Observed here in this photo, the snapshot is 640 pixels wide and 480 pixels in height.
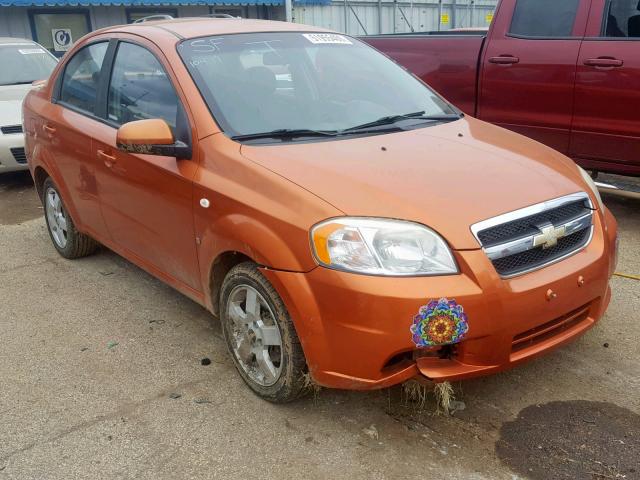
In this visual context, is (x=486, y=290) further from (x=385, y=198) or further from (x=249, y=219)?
(x=249, y=219)

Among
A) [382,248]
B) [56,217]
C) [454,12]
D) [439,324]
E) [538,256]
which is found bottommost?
[56,217]

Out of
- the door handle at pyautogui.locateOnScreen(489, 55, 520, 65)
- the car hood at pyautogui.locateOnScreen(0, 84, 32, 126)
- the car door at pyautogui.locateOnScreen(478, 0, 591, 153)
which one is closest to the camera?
the car door at pyautogui.locateOnScreen(478, 0, 591, 153)

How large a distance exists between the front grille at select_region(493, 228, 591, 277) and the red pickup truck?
2.55 m

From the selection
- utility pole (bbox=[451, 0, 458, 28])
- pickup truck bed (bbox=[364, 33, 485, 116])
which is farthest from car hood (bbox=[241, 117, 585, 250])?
utility pole (bbox=[451, 0, 458, 28])

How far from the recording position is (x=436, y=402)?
3.01 meters

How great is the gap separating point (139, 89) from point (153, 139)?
75 cm

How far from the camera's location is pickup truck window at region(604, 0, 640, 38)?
505cm

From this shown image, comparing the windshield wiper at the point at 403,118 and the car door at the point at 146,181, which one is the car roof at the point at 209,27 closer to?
the car door at the point at 146,181

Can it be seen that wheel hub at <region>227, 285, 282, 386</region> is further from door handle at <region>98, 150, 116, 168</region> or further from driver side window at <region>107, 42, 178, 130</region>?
door handle at <region>98, 150, 116, 168</region>

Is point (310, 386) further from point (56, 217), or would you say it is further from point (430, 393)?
point (56, 217)

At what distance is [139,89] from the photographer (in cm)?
372

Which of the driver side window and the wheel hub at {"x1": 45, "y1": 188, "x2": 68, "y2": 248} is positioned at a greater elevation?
the driver side window

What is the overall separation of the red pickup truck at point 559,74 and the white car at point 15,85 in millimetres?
4586

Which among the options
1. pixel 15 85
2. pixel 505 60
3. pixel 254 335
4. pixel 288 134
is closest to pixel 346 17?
pixel 15 85
